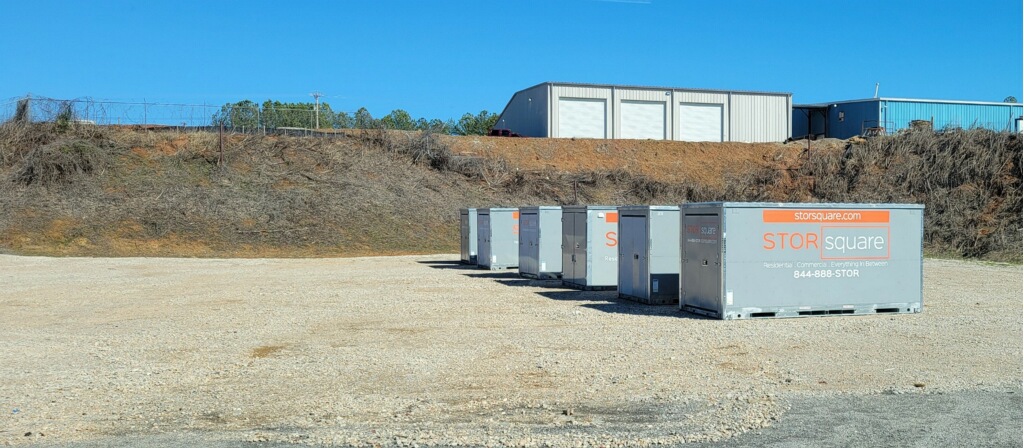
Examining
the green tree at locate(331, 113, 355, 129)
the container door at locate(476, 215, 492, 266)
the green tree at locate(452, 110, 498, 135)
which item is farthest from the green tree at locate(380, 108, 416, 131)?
the container door at locate(476, 215, 492, 266)

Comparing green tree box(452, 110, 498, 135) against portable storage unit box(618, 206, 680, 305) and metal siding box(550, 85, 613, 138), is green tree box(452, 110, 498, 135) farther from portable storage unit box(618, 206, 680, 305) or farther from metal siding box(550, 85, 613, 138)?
portable storage unit box(618, 206, 680, 305)

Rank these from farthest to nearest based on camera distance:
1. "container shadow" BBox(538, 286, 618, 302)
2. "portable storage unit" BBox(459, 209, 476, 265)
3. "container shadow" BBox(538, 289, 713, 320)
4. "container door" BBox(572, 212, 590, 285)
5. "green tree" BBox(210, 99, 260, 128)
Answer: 1. "green tree" BBox(210, 99, 260, 128)
2. "portable storage unit" BBox(459, 209, 476, 265)
3. "container door" BBox(572, 212, 590, 285)
4. "container shadow" BBox(538, 286, 618, 302)
5. "container shadow" BBox(538, 289, 713, 320)

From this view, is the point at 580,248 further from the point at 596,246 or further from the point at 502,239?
the point at 502,239

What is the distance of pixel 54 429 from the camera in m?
7.84

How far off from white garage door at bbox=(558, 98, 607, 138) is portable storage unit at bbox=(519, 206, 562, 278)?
3303 cm

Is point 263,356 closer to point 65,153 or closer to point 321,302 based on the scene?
point 321,302

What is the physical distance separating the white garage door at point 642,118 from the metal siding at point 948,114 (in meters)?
13.3

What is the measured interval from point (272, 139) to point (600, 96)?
747 inches

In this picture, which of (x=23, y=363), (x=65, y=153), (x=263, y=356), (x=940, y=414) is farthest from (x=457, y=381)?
(x=65, y=153)

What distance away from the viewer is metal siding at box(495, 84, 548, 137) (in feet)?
185

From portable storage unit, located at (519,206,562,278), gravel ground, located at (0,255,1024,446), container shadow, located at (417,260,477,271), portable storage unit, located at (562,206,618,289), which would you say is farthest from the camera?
container shadow, located at (417,260,477,271)

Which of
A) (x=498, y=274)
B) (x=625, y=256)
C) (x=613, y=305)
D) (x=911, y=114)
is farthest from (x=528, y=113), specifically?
(x=613, y=305)

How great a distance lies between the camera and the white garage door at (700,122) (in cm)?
5812

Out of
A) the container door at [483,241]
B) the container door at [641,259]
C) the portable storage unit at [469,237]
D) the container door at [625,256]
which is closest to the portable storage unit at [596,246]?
the container door at [625,256]
